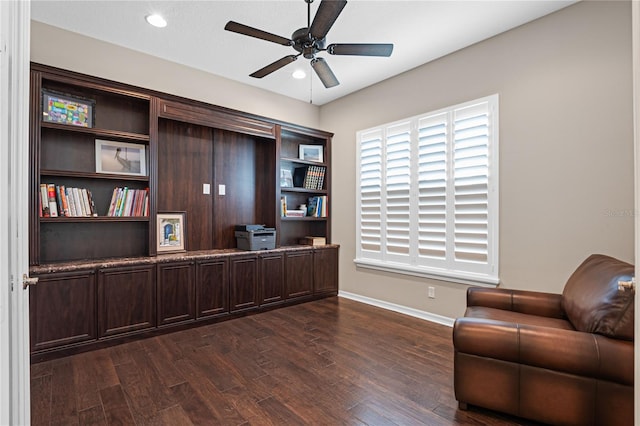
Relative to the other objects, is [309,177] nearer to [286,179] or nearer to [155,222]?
[286,179]

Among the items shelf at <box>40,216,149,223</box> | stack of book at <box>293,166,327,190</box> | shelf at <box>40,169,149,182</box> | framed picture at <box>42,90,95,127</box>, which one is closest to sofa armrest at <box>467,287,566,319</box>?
stack of book at <box>293,166,327,190</box>

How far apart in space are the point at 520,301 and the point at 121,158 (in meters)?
3.83

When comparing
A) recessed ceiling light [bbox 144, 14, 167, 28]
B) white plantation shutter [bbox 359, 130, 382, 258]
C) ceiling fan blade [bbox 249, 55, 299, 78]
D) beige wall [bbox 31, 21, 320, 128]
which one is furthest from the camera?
white plantation shutter [bbox 359, 130, 382, 258]

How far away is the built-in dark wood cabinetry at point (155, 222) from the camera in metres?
2.65

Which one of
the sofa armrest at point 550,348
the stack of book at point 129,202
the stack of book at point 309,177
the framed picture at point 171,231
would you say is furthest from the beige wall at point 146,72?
the sofa armrest at point 550,348

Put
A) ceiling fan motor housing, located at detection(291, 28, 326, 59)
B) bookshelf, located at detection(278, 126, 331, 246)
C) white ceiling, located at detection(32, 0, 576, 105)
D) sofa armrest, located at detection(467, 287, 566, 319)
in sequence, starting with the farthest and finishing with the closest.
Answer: bookshelf, located at detection(278, 126, 331, 246) → white ceiling, located at detection(32, 0, 576, 105) → sofa armrest, located at detection(467, 287, 566, 319) → ceiling fan motor housing, located at detection(291, 28, 326, 59)

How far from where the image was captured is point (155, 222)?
321cm

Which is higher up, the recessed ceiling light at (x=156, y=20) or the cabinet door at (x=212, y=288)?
the recessed ceiling light at (x=156, y=20)

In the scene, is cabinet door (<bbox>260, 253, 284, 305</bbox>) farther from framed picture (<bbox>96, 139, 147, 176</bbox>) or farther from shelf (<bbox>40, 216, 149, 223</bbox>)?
framed picture (<bbox>96, 139, 147, 176</bbox>)

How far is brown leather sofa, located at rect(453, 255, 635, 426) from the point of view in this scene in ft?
5.32

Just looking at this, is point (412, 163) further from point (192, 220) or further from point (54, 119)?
point (54, 119)

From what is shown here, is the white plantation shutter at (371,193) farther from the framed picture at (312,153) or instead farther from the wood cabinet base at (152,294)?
the wood cabinet base at (152,294)

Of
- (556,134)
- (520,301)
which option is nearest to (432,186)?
A: (556,134)

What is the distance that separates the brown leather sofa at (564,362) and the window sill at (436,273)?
40.7 inches
